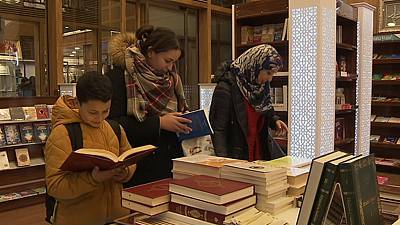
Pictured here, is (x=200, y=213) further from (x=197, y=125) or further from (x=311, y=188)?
(x=197, y=125)

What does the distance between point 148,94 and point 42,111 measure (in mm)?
3364

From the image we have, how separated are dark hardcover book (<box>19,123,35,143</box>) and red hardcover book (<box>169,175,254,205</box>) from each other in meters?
3.99

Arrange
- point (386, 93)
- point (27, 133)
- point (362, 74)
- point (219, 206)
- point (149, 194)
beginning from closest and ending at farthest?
point (219, 206), point (149, 194), point (27, 133), point (362, 74), point (386, 93)

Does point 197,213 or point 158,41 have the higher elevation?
point 158,41

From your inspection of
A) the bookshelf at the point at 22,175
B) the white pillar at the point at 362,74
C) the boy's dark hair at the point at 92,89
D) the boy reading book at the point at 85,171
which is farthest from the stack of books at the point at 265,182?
the white pillar at the point at 362,74

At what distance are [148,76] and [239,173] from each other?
84cm

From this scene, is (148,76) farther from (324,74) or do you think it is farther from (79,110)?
(324,74)

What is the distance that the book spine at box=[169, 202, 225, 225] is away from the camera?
118 centimetres

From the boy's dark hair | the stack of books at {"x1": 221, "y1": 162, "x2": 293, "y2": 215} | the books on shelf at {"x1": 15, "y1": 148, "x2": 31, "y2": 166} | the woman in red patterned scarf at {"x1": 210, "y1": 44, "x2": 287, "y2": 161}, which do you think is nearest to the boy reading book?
the boy's dark hair

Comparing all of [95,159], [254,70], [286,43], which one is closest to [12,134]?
[286,43]

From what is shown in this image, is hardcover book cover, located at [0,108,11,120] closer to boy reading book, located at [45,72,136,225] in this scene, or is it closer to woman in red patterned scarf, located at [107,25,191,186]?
woman in red patterned scarf, located at [107,25,191,186]

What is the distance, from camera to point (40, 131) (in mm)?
4961

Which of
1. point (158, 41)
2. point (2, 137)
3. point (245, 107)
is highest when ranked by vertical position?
point (158, 41)

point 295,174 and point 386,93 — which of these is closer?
point 295,174
